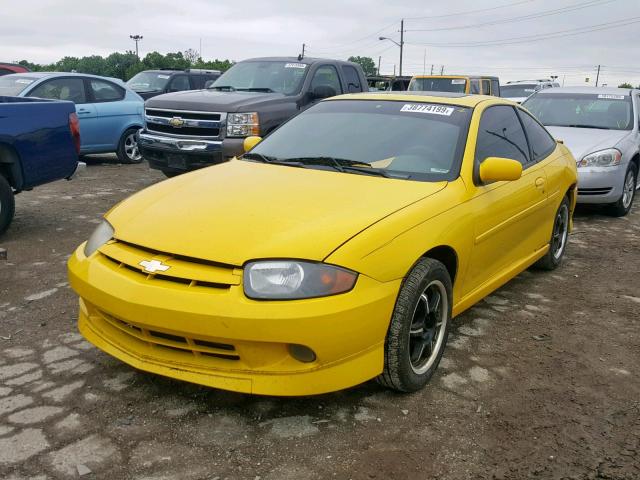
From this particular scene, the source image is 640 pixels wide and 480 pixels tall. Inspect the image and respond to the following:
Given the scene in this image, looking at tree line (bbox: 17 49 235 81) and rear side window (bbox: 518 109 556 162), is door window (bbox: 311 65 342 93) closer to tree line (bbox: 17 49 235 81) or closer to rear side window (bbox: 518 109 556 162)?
rear side window (bbox: 518 109 556 162)

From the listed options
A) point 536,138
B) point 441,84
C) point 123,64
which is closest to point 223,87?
point 536,138

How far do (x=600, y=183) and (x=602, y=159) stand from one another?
31 centimetres

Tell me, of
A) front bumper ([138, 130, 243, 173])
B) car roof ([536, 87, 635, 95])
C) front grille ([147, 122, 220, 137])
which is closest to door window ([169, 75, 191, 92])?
front grille ([147, 122, 220, 137])

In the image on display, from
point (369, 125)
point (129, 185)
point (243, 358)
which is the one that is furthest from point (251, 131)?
point (243, 358)

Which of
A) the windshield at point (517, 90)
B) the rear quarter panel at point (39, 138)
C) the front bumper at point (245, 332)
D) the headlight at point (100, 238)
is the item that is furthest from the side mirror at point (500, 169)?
the windshield at point (517, 90)

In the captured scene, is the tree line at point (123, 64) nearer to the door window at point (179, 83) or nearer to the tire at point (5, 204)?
the door window at point (179, 83)

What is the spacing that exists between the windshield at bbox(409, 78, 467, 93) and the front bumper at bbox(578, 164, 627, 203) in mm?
9914

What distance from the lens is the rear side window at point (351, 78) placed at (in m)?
9.95

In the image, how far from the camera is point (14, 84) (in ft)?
31.1

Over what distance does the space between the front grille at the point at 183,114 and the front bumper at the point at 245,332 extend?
532cm

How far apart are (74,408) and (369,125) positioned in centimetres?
241

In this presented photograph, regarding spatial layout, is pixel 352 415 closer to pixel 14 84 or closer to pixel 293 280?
pixel 293 280

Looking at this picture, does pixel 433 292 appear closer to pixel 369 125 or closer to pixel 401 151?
pixel 401 151

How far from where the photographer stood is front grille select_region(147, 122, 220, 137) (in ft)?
26.4
